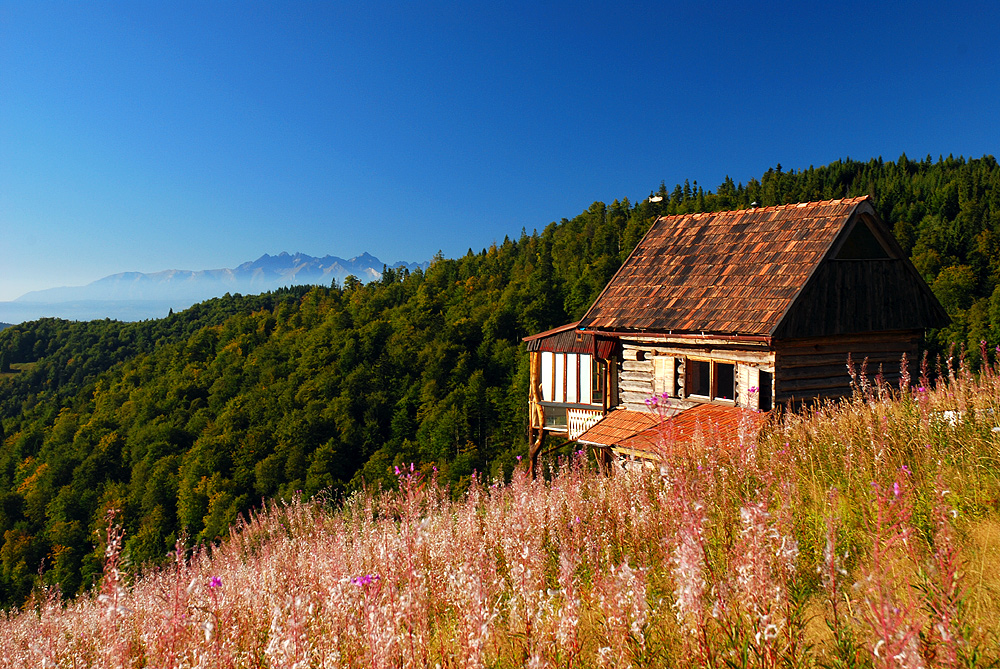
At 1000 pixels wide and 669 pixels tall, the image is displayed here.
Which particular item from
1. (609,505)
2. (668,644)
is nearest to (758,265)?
(609,505)

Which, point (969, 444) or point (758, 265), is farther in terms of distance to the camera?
point (758, 265)

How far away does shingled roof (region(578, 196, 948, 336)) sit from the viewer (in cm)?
1319

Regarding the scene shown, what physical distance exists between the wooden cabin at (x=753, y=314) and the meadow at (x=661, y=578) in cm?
752

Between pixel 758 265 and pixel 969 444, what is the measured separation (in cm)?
1091

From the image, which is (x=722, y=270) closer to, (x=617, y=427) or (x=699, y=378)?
(x=699, y=378)

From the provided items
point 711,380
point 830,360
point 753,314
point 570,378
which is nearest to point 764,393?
point 711,380

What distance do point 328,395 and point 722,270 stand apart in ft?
178

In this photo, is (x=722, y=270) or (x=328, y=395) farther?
(x=328, y=395)

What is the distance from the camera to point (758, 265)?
1431cm

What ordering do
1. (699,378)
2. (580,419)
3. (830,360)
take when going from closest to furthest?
(830,360) < (580,419) < (699,378)

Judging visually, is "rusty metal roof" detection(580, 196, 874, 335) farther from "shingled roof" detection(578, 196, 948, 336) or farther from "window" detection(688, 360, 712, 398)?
"window" detection(688, 360, 712, 398)

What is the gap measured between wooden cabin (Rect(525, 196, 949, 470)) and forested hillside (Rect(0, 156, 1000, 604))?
65.4 feet

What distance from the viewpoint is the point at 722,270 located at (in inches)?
585

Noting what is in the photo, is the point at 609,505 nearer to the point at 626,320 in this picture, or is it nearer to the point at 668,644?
the point at 668,644
